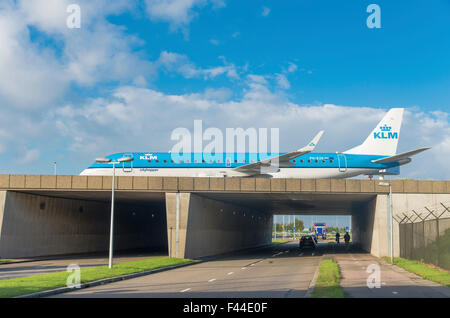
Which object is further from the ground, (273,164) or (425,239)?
(273,164)

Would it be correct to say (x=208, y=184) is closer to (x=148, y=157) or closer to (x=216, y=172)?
(x=216, y=172)

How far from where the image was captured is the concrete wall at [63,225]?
36281 millimetres

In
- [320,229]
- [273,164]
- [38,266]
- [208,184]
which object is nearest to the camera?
[38,266]

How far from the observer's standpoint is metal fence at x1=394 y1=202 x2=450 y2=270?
77.7 ft

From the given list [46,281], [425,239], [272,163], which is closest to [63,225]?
[272,163]

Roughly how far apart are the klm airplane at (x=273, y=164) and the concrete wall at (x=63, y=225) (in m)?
5.10

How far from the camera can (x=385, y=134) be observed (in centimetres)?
4594

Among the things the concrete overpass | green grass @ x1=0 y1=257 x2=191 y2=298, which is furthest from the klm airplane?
green grass @ x1=0 y1=257 x2=191 y2=298

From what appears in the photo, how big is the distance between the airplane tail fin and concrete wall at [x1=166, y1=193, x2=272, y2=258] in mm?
15405

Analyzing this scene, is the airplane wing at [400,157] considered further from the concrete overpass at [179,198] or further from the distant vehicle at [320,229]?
the distant vehicle at [320,229]

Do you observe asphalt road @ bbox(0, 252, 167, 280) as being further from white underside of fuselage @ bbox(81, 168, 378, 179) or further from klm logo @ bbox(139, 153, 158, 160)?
klm logo @ bbox(139, 153, 158, 160)

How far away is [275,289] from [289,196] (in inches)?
935

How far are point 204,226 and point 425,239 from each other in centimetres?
1813

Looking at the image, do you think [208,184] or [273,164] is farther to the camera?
[273,164]
